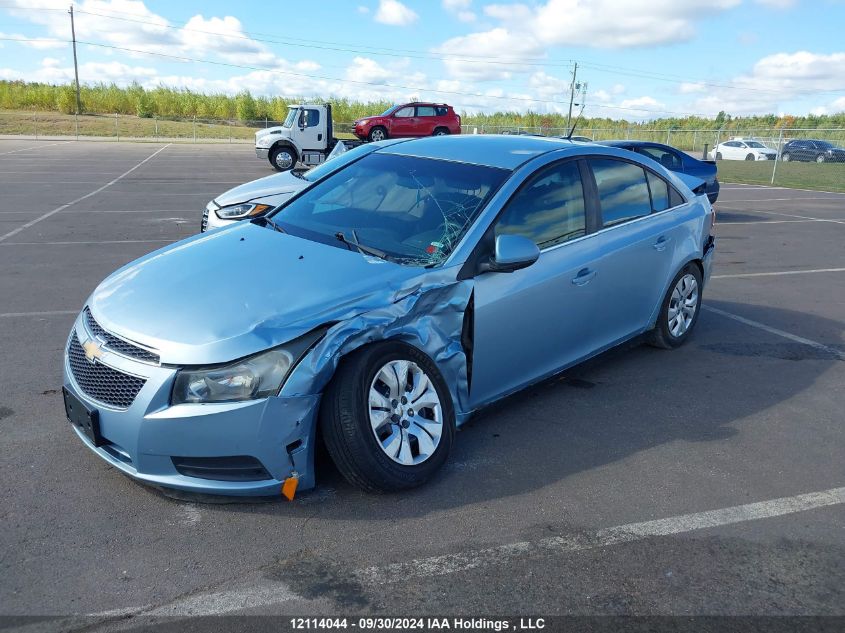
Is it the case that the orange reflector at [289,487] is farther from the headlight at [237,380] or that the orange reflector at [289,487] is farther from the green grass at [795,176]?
the green grass at [795,176]

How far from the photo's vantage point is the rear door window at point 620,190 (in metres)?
4.96

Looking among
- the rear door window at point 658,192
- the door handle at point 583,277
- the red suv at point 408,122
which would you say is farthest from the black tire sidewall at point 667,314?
the red suv at point 408,122

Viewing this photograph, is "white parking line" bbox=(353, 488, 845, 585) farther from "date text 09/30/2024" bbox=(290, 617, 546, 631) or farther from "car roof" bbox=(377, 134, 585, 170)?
"car roof" bbox=(377, 134, 585, 170)

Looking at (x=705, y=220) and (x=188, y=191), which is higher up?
(x=705, y=220)

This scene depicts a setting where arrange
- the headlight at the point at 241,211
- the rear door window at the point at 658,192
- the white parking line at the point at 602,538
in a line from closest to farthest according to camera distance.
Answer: the white parking line at the point at 602,538
the rear door window at the point at 658,192
the headlight at the point at 241,211

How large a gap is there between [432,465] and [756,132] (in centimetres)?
5195

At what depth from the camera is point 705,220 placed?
19.7 ft

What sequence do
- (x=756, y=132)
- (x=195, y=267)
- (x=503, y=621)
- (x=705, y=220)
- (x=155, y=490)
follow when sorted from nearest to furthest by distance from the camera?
(x=503, y=621) < (x=155, y=490) < (x=195, y=267) < (x=705, y=220) < (x=756, y=132)

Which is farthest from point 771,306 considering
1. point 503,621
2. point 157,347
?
point 157,347

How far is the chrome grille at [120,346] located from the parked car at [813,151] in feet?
136

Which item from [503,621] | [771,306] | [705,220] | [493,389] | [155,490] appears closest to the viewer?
[503,621]

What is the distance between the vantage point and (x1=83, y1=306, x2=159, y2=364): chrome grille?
321cm

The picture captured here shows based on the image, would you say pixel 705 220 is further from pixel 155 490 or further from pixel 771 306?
pixel 155 490

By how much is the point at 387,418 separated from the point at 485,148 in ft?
7.01
